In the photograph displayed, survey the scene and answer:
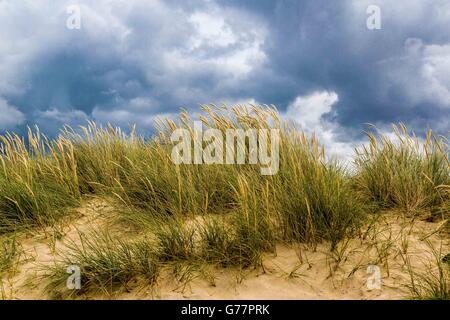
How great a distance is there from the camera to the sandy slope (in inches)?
132

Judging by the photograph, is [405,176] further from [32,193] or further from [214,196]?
[32,193]

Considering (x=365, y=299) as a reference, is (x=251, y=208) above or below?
above

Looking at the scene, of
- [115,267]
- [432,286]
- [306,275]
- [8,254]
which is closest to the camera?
[432,286]

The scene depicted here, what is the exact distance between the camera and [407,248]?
12.8ft

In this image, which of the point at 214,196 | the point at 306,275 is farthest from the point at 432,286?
the point at 214,196

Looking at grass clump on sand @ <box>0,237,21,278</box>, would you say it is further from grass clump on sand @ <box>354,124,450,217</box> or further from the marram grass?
grass clump on sand @ <box>354,124,450,217</box>

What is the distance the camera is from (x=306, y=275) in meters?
3.55

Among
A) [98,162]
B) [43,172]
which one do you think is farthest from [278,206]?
[43,172]

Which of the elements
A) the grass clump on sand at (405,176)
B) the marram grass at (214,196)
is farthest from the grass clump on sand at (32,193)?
the grass clump on sand at (405,176)

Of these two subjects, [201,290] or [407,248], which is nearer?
[201,290]

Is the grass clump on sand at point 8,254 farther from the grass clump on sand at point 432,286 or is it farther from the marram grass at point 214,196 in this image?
the grass clump on sand at point 432,286

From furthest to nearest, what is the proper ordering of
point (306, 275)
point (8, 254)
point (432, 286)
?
point (8, 254)
point (306, 275)
point (432, 286)

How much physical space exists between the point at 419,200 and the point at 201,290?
2.77 meters

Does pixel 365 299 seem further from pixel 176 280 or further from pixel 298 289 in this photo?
pixel 176 280
